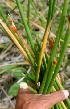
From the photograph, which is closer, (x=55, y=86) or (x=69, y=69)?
(x=55, y=86)

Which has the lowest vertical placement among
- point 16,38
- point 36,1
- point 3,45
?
point 3,45

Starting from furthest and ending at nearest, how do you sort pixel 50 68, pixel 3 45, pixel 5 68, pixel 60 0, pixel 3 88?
pixel 60 0 → pixel 3 45 → pixel 3 88 → pixel 5 68 → pixel 50 68

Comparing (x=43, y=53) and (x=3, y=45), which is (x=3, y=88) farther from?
(x=43, y=53)

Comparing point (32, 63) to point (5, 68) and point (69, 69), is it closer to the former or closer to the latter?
point (5, 68)

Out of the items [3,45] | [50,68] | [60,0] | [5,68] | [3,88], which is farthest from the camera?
[60,0]

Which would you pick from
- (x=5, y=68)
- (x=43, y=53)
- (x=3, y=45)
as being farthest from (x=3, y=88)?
(x=43, y=53)

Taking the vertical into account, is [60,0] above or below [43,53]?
below
